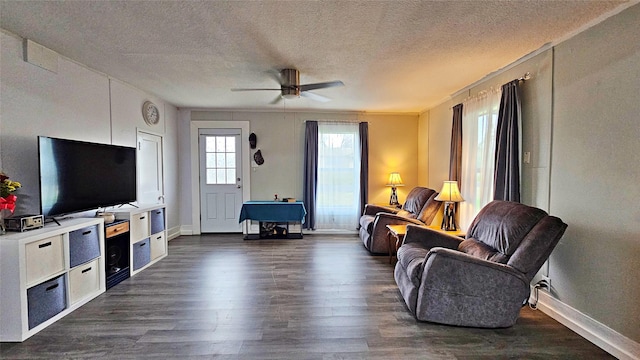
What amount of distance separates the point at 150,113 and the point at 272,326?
3.92 m

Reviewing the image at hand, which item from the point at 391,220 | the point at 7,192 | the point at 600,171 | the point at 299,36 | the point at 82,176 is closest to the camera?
the point at 600,171

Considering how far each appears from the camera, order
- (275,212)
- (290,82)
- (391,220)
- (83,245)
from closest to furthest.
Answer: (83,245), (290,82), (391,220), (275,212)

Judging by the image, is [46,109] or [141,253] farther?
[141,253]

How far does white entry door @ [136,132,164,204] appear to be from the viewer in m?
4.52

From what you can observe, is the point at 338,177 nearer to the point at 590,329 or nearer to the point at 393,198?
the point at 393,198

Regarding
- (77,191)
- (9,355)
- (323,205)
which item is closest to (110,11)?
(77,191)

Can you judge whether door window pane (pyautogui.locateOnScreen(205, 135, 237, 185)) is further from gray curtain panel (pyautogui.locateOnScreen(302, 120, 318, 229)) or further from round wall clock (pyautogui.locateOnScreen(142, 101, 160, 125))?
gray curtain panel (pyautogui.locateOnScreen(302, 120, 318, 229))

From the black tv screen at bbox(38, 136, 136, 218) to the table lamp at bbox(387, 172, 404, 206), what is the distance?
4301mm

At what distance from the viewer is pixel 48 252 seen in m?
2.47

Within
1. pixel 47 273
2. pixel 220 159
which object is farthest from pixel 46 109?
pixel 220 159

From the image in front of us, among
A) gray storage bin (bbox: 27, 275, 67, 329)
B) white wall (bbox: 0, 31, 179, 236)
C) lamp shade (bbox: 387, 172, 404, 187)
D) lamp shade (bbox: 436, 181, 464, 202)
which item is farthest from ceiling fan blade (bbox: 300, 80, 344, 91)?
lamp shade (bbox: 387, 172, 404, 187)

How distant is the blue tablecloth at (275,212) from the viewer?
534 cm

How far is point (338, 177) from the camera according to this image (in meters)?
5.97

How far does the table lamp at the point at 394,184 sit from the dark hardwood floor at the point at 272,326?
2.37 m
